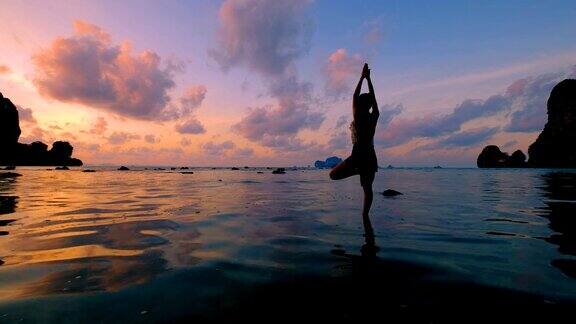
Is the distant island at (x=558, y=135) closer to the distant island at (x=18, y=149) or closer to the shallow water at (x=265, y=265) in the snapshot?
the shallow water at (x=265, y=265)

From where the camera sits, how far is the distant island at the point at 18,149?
8556 cm

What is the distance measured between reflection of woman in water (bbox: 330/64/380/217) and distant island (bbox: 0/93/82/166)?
108785mm

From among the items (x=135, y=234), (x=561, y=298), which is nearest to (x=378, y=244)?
(x=561, y=298)

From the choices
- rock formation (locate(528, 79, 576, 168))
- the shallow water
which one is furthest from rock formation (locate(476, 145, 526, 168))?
the shallow water

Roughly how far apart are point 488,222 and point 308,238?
555cm

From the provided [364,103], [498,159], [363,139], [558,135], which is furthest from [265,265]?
[498,159]

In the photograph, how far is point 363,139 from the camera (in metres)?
8.22

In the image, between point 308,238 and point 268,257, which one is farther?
point 308,238

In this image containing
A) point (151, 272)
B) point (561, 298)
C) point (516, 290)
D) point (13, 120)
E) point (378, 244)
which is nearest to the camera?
point (561, 298)

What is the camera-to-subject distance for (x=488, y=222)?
28.6ft

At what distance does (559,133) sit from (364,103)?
4932 inches

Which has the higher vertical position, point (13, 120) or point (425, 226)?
point (13, 120)

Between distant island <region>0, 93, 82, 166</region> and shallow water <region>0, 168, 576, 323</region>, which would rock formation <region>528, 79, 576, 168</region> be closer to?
shallow water <region>0, 168, 576, 323</region>

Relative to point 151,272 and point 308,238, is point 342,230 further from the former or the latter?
point 151,272
